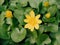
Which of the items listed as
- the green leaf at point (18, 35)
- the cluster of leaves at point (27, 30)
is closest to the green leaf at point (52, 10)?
the cluster of leaves at point (27, 30)

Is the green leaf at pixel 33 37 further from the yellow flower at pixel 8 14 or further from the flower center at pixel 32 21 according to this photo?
the yellow flower at pixel 8 14

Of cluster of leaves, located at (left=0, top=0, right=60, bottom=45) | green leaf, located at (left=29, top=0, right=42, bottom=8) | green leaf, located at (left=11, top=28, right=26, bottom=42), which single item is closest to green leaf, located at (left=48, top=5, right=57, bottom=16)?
cluster of leaves, located at (left=0, top=0, right=60, bottom=45)

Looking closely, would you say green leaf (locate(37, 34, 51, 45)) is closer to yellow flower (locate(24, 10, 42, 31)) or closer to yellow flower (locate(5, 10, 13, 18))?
yellow flower (locate(24, 10, 42, 31))

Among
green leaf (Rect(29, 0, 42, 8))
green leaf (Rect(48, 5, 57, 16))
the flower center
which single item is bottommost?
the flower center

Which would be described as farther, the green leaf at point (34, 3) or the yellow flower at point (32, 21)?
the green leaf at point (34, 3)

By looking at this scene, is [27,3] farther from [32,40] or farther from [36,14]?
[32,40]

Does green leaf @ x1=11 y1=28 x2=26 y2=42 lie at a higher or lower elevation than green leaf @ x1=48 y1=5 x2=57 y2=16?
lower

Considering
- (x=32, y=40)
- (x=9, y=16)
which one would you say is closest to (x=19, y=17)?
(x=9, y=16)

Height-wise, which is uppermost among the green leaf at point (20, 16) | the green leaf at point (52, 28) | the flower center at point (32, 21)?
the green leaf at point (20, 16)
